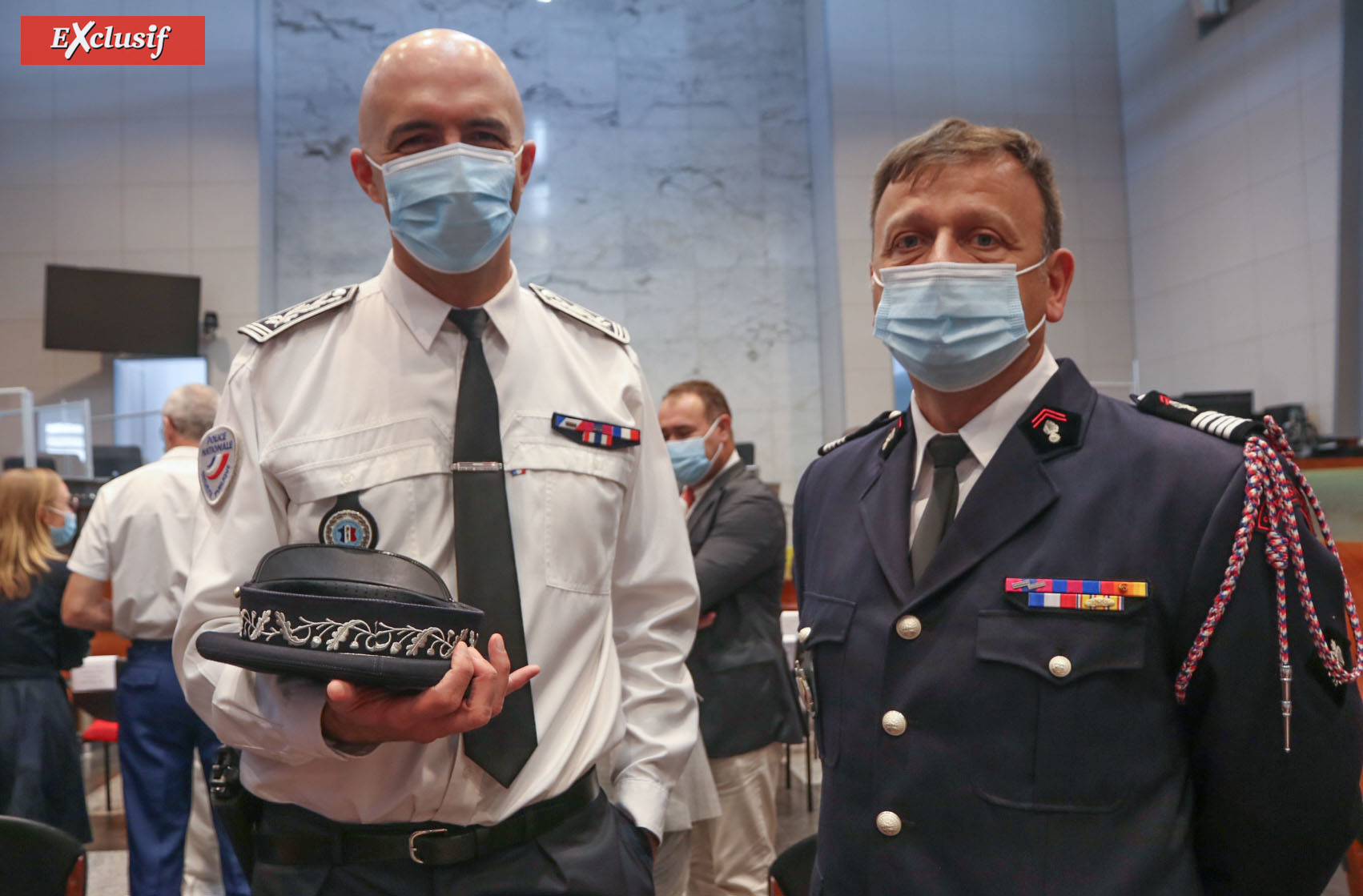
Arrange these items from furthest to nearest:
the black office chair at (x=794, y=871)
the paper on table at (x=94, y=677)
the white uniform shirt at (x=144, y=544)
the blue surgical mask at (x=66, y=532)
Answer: the blue surgical mask at (x=66, y=532) < the paper on table at (x=94, y=677) < the white uniform shirt at (x=144, y=544) < the black office chair at (x=794, y=871)

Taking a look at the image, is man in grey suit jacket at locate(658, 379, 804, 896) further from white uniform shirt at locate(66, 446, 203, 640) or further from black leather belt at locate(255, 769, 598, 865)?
black leather belt at locate(255, 769, 598, 865)

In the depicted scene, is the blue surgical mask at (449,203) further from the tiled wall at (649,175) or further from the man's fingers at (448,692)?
the tiled wall at (649,175)

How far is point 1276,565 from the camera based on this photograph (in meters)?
1.17

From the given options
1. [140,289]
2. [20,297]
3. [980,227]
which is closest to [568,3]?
[140,289]

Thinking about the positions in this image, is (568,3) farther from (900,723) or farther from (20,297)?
(900,723)

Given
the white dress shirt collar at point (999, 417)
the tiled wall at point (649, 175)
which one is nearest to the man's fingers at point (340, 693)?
the white dress shirt collar at point (999, 417)

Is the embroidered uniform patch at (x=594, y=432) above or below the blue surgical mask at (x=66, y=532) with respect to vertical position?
above

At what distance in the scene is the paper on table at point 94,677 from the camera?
4.30 metres

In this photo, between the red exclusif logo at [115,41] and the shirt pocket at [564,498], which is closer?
the shirt pocket at [564,498]

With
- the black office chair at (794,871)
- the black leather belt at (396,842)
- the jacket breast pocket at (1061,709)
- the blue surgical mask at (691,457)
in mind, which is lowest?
the black office chair at (794,871)

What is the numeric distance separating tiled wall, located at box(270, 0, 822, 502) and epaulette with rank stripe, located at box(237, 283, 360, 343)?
891 cm

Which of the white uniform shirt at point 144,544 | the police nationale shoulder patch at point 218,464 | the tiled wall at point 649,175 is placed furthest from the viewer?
the tiled wall at point 649,175

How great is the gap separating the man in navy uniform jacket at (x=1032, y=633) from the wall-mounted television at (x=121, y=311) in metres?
9.46

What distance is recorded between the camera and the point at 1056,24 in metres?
10.9
